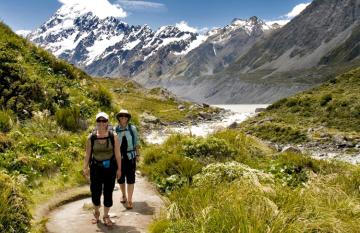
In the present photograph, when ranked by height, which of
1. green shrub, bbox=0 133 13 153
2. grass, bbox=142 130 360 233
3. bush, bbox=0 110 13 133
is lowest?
grass, bbox=142 130 360 233

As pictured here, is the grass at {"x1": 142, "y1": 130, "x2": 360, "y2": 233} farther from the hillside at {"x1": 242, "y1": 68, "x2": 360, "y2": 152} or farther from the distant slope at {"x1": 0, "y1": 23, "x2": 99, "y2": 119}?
the hillside at {"x1": 242, "y1": 68, "x2": 360, "y2": 152}

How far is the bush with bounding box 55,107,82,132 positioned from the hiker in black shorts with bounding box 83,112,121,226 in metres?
9.39

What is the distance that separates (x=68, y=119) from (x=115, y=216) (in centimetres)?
897

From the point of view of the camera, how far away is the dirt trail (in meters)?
11.6

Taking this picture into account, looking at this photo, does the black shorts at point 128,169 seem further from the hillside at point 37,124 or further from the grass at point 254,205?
the hillside at point 37,124

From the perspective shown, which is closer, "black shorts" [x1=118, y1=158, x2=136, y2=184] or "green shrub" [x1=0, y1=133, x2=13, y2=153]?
"black shorts" [x1=118, y1=158, x2=136, y2=184]

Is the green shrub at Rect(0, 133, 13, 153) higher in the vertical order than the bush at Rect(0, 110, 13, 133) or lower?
lower

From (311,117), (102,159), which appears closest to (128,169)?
(102,159)

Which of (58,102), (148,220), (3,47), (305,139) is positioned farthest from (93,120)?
(305,139)

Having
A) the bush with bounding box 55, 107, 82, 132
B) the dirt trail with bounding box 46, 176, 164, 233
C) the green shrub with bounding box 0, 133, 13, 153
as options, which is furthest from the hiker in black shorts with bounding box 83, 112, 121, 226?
the bush with bounding box 55, 107, 82, 132

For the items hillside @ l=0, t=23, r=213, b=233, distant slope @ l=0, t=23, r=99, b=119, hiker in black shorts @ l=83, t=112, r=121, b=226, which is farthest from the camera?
distant slope @ l=0, t=23, r=99, b=119

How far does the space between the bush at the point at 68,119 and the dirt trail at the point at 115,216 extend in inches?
247

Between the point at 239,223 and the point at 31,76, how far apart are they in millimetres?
16374

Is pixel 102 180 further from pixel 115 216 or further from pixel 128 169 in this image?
pixel 128 169
